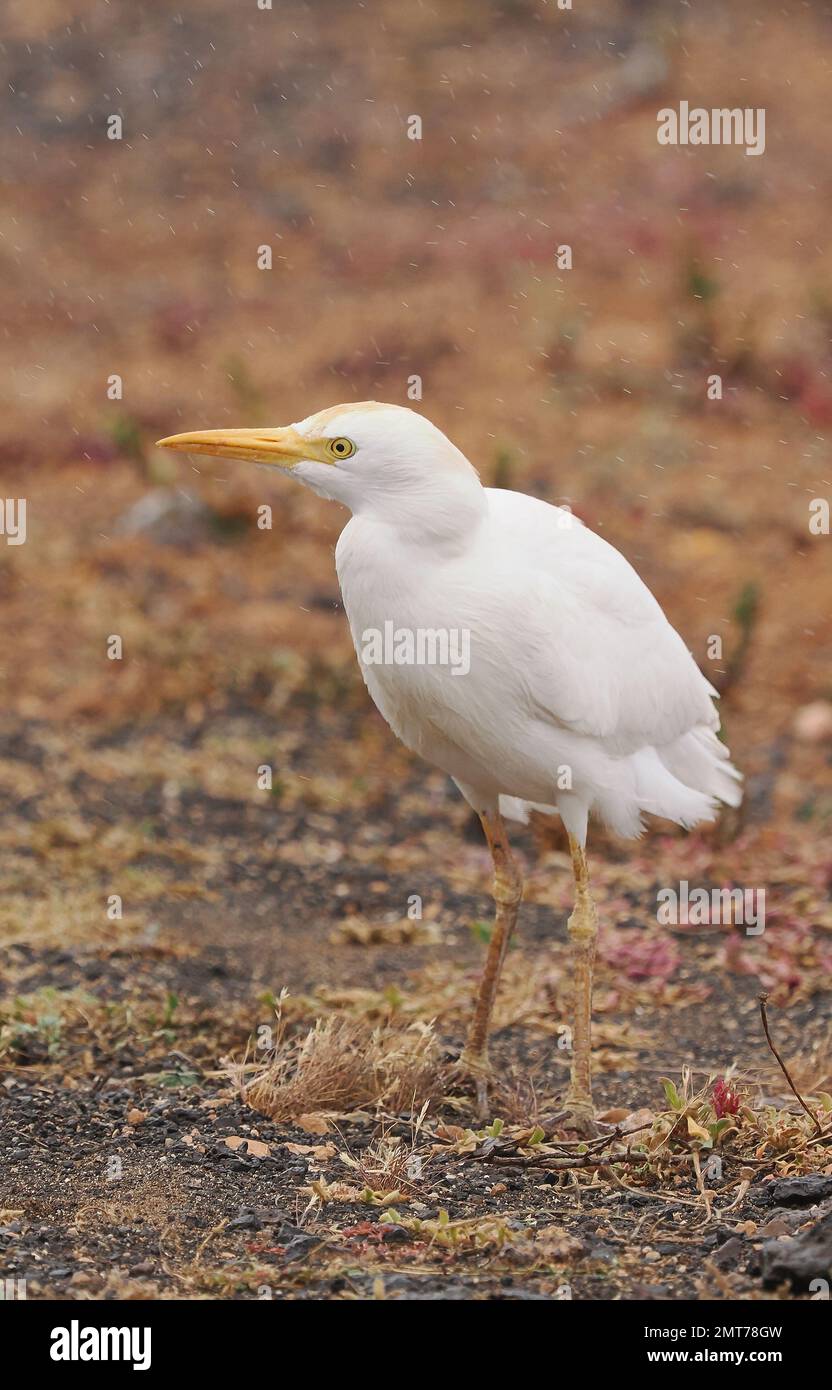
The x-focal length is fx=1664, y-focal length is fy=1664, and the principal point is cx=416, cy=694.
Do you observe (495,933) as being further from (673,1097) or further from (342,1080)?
(673,1097)

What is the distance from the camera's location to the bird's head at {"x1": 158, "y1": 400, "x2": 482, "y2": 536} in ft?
15.2

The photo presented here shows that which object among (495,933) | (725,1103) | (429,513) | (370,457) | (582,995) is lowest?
(725,1103)

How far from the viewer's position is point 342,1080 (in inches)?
205

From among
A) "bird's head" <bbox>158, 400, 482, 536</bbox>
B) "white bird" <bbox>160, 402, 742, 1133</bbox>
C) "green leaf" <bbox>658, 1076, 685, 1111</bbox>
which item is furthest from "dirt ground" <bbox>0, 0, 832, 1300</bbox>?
"bird's head" <bbox>158, 400, 482, 536</bbox>

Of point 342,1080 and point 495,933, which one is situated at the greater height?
point 495,933

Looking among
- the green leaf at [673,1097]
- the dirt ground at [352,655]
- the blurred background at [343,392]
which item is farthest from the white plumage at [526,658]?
the blurred background at [343,392]

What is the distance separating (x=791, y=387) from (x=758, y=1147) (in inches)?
330

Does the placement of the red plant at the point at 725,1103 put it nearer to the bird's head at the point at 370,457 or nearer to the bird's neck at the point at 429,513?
the bird's neck at the point at 429,513

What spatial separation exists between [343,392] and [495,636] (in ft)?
26.7

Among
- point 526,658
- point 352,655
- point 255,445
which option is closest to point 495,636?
point 526,658

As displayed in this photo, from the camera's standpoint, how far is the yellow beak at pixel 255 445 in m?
4.72

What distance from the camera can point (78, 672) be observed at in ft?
31.6
